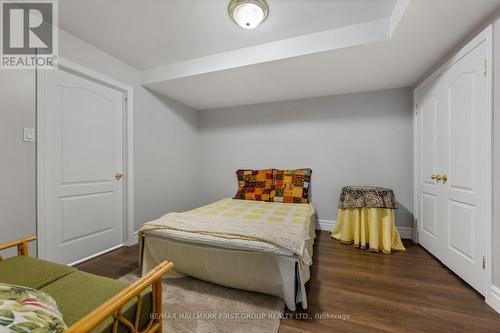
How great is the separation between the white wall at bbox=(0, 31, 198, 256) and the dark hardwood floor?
807 mm

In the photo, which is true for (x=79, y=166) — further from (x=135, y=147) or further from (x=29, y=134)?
(x=135, y=147)

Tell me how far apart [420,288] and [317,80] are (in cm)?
236

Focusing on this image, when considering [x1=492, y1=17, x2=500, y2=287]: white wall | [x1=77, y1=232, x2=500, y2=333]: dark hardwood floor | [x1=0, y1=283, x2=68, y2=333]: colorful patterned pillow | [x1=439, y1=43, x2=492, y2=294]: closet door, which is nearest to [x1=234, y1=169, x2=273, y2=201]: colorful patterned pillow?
[x1=77, y1=232, x2=500, y2=333]: dark hardwood floor

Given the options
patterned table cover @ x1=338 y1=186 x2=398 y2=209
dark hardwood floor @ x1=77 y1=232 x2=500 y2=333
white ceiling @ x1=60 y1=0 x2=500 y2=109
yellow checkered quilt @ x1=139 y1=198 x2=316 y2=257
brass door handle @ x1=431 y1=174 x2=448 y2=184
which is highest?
white ceiling @ x1=60 y1=0 x2=500 y2=109

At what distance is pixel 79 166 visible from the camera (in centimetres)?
225

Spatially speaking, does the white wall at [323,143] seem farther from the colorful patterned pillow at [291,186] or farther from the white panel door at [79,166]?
the white panel door at [79,166]

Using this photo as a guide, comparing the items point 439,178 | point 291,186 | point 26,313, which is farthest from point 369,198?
point 26,313

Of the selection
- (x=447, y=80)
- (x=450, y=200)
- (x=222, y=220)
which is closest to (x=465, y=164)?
(x=450, y=200)

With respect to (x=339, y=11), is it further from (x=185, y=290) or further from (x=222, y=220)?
(x=185, y=290)

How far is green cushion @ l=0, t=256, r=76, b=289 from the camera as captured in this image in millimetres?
1060

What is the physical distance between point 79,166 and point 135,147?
A: 642 millimetres

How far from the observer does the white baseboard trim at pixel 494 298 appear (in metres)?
1.44

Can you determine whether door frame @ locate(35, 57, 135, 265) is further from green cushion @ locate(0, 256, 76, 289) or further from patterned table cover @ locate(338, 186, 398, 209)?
patterned table cover @ locate(338, 186, 398, 209)

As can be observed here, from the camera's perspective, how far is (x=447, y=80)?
2068mm
